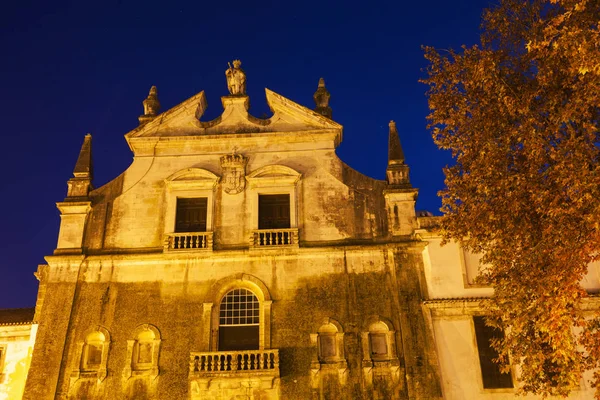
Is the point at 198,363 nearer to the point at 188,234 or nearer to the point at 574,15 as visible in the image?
the point at 188,234

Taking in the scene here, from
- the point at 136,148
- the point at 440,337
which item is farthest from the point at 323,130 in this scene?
the point at 440,337

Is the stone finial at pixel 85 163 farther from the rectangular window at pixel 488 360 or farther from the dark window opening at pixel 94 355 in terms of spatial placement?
the rectangular window at pixel 488 360

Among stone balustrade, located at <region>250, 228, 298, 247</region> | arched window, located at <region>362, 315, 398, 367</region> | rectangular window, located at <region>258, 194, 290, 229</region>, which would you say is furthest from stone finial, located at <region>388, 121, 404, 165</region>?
arched window, located at <region>362, 315, 398, 367</region>

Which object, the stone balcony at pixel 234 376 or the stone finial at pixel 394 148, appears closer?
the stone balcony at pixel 234 376

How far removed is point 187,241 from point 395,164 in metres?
8.33

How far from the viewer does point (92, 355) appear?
854 inches

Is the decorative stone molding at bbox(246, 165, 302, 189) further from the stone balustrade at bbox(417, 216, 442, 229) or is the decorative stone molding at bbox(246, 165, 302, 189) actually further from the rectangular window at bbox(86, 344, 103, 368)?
the rectangular window at bbox(86, 344, 103, 368)

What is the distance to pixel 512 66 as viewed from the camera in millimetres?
16609

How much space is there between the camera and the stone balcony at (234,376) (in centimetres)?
2036

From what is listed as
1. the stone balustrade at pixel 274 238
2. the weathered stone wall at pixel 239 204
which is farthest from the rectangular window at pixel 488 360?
the stone balustrade at pixel 274 238

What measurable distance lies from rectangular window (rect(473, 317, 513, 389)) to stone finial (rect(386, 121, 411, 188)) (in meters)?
5.69

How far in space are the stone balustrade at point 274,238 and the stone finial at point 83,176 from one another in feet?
22.8

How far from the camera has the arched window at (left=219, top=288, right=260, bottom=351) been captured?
2161cm

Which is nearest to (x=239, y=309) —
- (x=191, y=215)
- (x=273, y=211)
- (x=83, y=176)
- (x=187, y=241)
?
(x=187, y=241)
